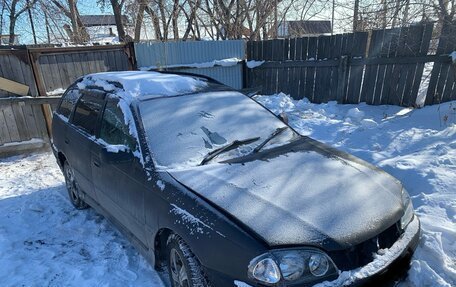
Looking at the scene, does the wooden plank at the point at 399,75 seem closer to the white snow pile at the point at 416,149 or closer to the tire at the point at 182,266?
the white snow pile at the point at 416,149

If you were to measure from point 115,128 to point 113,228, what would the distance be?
126 centimetres

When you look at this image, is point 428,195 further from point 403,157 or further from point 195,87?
point 195,87

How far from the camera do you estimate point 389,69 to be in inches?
278

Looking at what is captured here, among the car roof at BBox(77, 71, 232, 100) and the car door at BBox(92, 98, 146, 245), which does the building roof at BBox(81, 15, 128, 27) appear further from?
the car door at BBox(92, 98, 146, 245)

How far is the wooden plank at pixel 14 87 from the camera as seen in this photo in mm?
6270

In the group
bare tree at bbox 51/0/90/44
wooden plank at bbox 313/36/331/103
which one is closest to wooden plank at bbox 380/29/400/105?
wooden plank at bbox 313/36/331/103

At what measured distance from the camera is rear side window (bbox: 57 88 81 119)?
4.09 m

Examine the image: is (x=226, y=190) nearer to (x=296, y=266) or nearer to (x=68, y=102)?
Result: (x=296, y=266)

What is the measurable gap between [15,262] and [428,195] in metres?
4.32

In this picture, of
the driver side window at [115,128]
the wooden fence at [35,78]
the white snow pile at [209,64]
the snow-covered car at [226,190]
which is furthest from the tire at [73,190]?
the white snow pile at [209,64]

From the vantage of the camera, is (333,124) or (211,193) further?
(333,124)

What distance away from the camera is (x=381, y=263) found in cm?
192

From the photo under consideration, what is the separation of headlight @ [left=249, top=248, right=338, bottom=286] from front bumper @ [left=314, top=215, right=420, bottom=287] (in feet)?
0.20

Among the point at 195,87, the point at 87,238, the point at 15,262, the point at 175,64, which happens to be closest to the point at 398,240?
the point at 195,87
